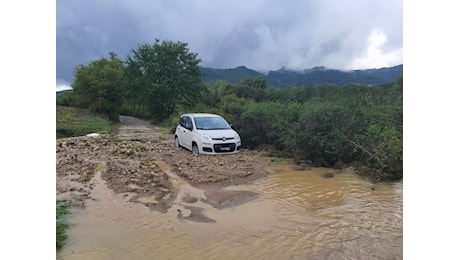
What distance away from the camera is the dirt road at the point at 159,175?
23.1 feet

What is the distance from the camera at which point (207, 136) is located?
11.2 m

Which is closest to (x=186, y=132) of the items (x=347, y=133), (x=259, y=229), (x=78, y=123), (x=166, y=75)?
(x=347, y=133)

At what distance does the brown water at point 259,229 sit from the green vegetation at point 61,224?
0.12m

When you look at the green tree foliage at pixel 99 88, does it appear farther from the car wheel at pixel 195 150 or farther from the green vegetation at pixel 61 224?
the green vegetation at pixel 61 224

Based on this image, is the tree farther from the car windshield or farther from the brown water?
the brown water

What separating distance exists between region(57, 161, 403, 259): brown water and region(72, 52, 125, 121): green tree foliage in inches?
1048

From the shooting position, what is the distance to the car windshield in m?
11.9

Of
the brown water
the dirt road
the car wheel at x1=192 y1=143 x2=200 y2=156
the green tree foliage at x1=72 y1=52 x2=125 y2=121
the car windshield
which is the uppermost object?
the green tree foliage at x1=72 y1=52 x2=125 y2=121

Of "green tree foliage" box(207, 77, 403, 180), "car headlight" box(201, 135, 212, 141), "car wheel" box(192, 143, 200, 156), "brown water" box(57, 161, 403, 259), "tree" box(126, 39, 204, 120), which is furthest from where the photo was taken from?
"tree" box(126, 39, 204, 120)

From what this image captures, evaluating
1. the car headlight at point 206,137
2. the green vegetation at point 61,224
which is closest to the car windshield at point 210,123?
the car headlight at point 206,137

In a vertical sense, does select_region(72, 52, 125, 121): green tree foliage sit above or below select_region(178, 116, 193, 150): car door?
above

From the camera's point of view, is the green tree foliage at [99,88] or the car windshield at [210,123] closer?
the car windshield at [210,123]

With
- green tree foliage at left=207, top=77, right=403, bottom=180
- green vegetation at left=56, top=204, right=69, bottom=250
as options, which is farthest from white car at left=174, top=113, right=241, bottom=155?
green vegetation at left=56, top=204, right=69, bottom=250
